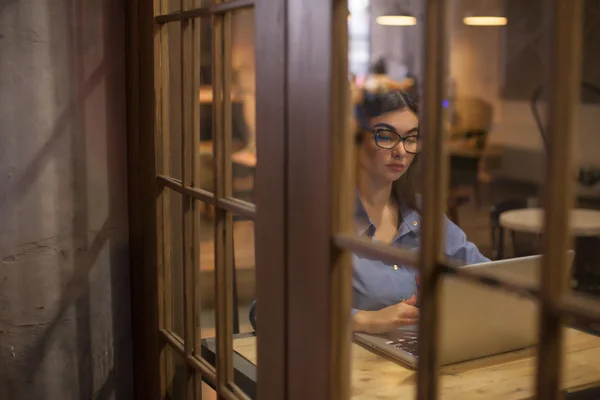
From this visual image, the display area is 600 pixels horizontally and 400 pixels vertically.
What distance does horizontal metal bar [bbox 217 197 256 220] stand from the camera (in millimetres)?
1204

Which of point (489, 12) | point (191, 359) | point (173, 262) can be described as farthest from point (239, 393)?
point (489, 12)

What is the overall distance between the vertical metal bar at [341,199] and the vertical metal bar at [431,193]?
0.59ft

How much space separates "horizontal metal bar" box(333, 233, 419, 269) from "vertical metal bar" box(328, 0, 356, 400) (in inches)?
0.7

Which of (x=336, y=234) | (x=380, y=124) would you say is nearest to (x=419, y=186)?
(x=336, y=234)

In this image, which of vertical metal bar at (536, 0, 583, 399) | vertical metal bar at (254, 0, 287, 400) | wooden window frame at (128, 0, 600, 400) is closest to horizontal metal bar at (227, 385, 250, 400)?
wooden window frame at (128, 0, 600, 400)

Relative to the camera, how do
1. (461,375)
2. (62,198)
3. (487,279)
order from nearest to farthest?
(487,279) < (461,375) < (62,198)

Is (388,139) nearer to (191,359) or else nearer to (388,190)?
(388,190)

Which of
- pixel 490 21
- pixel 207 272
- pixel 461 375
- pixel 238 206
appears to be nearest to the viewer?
pixel 238 206

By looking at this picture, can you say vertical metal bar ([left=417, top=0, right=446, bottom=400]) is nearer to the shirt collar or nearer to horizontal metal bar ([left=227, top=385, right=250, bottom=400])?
the shirt collar

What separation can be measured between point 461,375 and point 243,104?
0.65 meters

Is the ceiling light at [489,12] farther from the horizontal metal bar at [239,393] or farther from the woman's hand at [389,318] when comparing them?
the horizontal metal bar at [239,393]

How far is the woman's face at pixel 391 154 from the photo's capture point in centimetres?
163

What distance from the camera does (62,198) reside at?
1.85 m

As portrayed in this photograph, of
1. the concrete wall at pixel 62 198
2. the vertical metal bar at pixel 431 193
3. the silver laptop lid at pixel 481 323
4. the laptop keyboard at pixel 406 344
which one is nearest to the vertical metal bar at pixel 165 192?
the concrete wall at pixel 62 198
